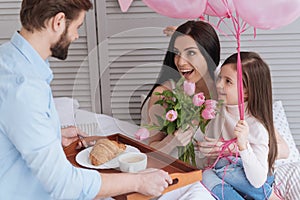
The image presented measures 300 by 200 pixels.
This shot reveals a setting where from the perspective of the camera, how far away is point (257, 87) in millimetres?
1723

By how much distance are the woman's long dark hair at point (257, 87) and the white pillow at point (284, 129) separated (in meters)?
0.51

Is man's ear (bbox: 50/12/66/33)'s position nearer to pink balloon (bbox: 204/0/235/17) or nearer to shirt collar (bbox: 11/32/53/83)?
shirt collar (bbox: 11/32/53/83)

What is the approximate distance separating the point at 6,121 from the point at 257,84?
3.15 feet

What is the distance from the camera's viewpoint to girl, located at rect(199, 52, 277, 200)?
5.57 feet

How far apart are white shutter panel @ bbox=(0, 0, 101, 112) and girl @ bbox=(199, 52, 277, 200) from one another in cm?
75

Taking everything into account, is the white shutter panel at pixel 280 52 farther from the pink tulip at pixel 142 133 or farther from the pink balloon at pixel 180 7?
the pink tulip at pixel 142 133

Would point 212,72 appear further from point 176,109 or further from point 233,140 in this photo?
point 176,109

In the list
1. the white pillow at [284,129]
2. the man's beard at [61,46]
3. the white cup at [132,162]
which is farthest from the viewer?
the white pillow at [284,129]

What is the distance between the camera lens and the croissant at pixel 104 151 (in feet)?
4.65

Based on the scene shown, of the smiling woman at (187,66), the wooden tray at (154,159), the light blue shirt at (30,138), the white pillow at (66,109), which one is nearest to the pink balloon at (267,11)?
the smiling woman at (187,66)

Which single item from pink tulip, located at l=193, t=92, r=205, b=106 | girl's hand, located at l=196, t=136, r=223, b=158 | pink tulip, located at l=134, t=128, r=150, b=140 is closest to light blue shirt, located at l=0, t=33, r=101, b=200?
pink tulip, located at l=134, t=128, r=150, b=140

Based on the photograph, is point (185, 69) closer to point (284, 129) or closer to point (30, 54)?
point (30, 54)

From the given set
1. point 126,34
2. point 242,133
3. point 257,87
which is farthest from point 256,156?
point 126,34

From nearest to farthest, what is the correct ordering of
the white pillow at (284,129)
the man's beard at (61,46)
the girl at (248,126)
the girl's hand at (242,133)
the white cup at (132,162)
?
the man's beard at (61,46) → the white cup at (132,162) → the girl's hand at (242,133) → the girl at (248,126) → the white pillow at (284,129)
